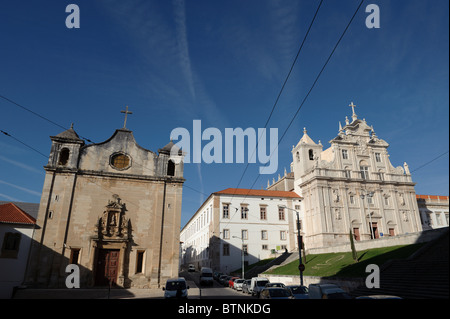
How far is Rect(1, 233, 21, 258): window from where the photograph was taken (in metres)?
24.0

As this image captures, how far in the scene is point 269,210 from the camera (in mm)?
53250

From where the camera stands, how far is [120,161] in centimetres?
2969

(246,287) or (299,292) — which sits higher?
(299,292)

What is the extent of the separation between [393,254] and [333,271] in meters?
5.83

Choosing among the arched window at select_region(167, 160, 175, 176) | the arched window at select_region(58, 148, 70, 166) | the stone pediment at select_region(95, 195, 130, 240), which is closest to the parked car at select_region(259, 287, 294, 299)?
the stone pediment at select_region(95, 195, 130, 240)

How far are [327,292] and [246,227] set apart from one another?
37.6 metres

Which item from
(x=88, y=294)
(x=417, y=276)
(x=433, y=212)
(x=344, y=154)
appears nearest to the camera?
(x=417, y=276)

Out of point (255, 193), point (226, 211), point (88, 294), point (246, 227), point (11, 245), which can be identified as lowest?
point (88, 294)

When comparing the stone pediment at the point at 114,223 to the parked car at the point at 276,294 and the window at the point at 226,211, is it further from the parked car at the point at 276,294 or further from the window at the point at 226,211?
the window at the point at 226,211

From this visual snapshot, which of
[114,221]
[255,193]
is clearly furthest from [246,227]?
[114,221]

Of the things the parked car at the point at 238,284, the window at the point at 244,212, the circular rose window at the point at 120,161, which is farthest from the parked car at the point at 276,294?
the window at the point at 244,212

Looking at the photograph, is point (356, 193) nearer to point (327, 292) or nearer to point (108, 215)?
→ point (327, 292)

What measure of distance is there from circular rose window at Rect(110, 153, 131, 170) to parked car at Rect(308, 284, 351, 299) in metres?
21.5
